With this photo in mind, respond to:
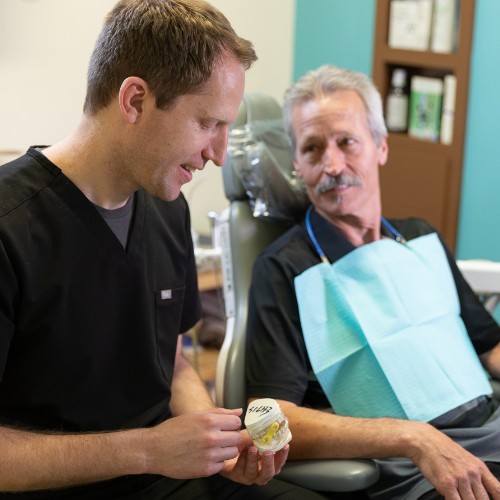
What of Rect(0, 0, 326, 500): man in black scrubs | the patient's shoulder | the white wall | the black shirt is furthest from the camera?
the white wall

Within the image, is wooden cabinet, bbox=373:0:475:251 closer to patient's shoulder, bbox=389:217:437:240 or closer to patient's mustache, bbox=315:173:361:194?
patient's shoulder, bbox=389:217:437:240

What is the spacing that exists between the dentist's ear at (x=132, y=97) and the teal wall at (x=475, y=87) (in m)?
2.26

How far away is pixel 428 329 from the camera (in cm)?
193

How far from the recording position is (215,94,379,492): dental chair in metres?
1.88

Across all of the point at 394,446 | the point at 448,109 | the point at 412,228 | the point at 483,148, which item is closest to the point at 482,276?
the point at 412,228

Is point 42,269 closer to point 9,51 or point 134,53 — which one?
point 134,53

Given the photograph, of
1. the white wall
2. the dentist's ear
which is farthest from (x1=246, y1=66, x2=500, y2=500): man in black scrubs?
the white wall

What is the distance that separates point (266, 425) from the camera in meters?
1.41

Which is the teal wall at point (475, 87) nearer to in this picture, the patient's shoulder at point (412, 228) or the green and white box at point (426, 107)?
the green and white box at point (426, 107)

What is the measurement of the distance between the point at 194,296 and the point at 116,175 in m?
0.40

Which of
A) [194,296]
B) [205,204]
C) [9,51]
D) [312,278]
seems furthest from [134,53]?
[205,204]

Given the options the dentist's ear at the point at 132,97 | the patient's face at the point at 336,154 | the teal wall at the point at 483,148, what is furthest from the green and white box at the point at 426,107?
the dentist's ear at the point at 132,97

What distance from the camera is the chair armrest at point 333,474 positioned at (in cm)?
156

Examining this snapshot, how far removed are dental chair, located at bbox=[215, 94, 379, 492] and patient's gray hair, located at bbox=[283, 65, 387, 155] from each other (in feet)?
0.25
